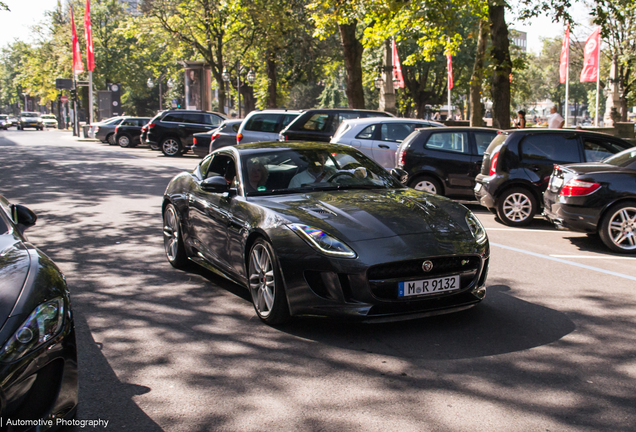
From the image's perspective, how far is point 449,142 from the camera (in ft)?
42.4

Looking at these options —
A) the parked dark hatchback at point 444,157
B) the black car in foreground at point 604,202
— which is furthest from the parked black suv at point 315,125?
the black car in foreground at point 604,202

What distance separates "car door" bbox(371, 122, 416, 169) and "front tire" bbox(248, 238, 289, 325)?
9.21 meters

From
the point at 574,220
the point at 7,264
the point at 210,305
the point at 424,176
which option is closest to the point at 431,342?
the point at 210,305

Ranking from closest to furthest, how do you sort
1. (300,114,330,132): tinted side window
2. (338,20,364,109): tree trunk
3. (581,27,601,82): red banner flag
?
1. (300,114,330,132): tinted side window
2. (338,20,364,109): tree trunk
3. (581,27,601,82): red banner flag

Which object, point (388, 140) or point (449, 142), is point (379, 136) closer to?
point (388, 140)

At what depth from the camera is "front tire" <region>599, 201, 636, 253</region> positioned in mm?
8539

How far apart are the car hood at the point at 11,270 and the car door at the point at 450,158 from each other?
31.8 ft

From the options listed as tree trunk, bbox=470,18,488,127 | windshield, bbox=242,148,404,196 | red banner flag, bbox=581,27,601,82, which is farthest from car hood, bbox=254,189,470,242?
red banner flag, bbox=581,27,601,82

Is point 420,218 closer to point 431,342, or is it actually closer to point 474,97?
point 431,342

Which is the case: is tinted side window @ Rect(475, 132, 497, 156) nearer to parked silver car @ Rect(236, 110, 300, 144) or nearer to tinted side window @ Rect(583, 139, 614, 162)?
tinted side window @ Rect(583, 139, 614, 162)

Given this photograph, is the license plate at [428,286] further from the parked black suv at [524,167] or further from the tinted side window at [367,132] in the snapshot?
the tinted side window at [367,132]

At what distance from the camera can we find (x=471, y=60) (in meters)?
47.2

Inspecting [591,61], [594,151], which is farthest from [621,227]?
[591,61]

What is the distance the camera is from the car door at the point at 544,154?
35.6 feet
